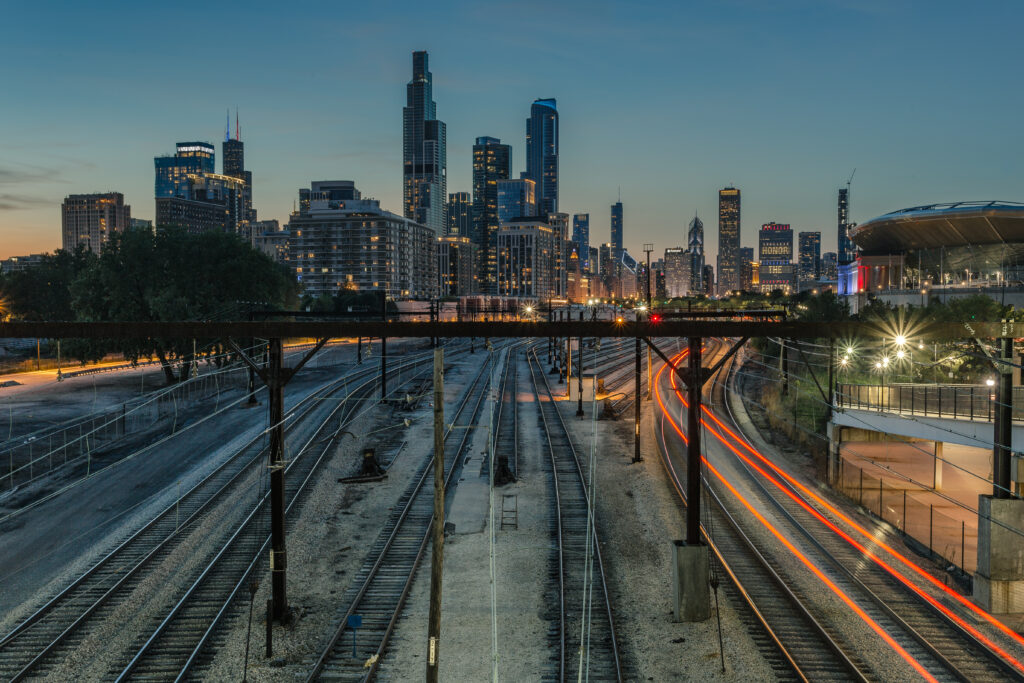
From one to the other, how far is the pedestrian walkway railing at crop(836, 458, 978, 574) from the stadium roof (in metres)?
89.2

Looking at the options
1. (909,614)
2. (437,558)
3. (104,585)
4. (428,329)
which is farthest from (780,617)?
(104,585)

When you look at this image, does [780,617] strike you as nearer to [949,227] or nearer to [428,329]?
[428,329]

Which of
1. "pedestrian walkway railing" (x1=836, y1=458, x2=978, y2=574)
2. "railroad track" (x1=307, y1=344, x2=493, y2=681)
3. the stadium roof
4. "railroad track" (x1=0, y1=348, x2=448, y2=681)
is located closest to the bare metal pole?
"railroad track" (x1=307, y1=344, x2=493, y2=681)

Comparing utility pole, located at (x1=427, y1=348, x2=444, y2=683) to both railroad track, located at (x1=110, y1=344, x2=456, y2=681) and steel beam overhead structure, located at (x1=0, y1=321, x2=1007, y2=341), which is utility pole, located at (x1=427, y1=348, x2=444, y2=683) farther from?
railroad track, located at (x1=110, y1=344, x2=456, y2=681)

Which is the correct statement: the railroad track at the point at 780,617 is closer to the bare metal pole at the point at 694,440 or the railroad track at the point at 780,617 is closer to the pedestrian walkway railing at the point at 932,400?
the bare metal pole at the point at 694,440

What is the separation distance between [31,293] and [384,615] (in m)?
116

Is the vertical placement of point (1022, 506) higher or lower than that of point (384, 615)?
higher

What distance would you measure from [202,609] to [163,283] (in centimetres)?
4864

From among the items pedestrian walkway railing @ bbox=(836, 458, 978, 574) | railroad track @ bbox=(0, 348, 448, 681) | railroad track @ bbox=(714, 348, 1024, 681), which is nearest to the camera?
railroad track @ bbox=(714, 348, 1024, 681)

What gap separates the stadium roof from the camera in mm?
104250

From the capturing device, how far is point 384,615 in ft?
59.9

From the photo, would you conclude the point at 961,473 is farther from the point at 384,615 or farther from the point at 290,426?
the point at 290,426

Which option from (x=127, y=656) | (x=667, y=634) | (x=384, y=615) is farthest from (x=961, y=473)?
(x=127, y=656)

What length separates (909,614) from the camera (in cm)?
1884
